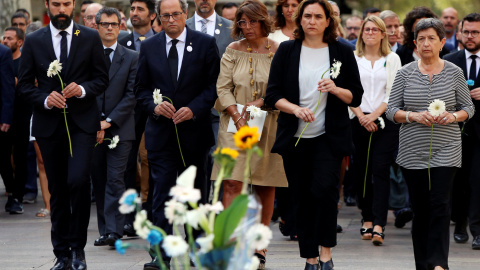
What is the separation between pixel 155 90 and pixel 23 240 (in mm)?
3111

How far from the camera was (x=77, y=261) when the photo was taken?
305 inches

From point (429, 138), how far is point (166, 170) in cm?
228

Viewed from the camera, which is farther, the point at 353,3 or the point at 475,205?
the point at 353,3

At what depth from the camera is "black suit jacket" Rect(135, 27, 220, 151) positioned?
8148mm

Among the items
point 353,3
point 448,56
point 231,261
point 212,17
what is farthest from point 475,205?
point 353,3

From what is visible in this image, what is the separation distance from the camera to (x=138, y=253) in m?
9.03

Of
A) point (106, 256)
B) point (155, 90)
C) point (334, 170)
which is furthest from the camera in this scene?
point (106, 256)

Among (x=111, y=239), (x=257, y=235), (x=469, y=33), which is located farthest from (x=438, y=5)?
(x=257, y=235)

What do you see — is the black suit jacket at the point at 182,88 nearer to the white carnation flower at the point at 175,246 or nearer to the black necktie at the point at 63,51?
the black necktie at the point at 63,51

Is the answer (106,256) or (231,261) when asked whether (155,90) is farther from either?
(231,261)

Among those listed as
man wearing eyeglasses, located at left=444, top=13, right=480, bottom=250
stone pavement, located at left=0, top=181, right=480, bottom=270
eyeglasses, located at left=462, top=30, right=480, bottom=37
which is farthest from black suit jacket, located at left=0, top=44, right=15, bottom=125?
eyeglasses, located at left=462, top=30, right=480, bottom=37

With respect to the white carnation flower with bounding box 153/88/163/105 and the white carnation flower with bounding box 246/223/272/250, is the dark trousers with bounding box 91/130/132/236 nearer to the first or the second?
the white carnation flower with bounding box 153/88/163/105

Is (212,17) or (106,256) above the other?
(212,17)

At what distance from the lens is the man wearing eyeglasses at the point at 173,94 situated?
8.12 meters
